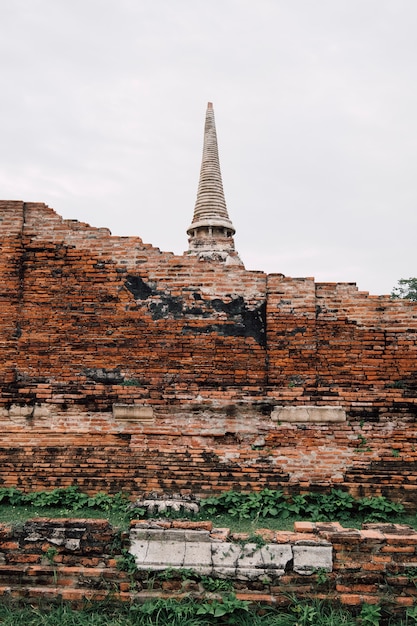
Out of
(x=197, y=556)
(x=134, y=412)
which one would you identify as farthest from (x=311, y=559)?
(x=134, y=412)

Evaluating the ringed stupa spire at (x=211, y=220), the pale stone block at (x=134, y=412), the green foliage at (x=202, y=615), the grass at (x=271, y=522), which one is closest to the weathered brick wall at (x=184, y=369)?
the pale stone block at (x=134, y=412)

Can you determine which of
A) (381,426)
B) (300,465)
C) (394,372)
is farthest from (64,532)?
(394,372)

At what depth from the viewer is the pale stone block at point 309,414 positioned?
6.59 m

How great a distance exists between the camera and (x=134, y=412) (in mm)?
6727

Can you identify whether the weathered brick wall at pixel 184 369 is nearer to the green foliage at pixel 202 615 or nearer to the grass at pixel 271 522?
the grass at pixel 271 522

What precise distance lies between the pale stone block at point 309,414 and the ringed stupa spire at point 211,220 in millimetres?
10738

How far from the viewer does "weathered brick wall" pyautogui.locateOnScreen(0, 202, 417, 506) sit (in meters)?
6.52

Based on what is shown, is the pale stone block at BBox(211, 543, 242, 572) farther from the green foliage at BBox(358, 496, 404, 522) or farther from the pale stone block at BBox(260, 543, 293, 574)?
the green foliage at BBox(358, 496, 404, 522)

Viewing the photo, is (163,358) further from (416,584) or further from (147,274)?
(416,584)

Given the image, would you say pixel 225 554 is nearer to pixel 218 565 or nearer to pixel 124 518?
pixel 218 565

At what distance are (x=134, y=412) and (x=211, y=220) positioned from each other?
12.1 m

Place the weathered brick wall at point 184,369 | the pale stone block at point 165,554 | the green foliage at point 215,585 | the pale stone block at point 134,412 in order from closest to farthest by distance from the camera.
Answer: the green foliage at point 215,585
the pale stone block at point 165,554
the weathered brick wall at point 184,369
the pale stone block at point 134,412

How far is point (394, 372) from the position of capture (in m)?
6.74

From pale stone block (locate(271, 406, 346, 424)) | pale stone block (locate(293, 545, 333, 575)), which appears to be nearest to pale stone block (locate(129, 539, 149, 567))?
pale stone block (locate(293, 545, 333, 575))
